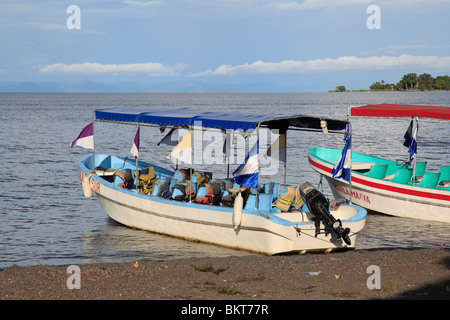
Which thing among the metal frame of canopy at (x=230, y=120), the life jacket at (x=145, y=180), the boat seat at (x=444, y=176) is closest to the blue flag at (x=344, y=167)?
the metal frame of canopy at (x=230, y=120)

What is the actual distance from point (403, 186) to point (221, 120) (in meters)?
7.16

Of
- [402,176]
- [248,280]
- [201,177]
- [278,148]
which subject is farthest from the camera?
[402,176]

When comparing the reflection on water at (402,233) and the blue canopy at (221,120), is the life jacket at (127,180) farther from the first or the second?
the reflection on water at (402,233)

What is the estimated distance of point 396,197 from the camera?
58.4ft

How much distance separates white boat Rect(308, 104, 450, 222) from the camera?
16953 millimetres

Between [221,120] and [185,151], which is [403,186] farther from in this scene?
[185,151]

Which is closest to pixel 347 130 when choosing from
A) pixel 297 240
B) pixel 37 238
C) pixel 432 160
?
pixel 297 240

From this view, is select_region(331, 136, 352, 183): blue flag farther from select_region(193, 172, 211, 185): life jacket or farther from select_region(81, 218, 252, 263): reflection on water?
select_region(193, 172, 211, 185): life jacket

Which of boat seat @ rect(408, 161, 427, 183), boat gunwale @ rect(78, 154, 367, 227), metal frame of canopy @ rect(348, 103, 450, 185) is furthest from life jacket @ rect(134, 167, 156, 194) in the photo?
boat seat @ rect(408, 161, 427, 183)

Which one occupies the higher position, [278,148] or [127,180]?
[278,148]

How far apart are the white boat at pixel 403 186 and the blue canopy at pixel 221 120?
3223 mm

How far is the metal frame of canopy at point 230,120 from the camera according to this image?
13.0 meters
